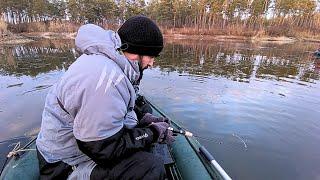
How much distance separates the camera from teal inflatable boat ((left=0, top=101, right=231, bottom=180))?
7.75 feet

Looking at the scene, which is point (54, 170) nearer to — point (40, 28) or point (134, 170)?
point (134, 170)

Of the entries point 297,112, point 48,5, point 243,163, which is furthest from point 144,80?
point 48,5

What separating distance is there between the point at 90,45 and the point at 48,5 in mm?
55374

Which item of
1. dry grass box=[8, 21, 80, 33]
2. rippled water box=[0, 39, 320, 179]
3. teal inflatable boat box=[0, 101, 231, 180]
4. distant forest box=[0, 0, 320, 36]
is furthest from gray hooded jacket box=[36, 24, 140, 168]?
distant forest box=[0, 0, 320, 36]

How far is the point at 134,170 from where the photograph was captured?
1767 mm

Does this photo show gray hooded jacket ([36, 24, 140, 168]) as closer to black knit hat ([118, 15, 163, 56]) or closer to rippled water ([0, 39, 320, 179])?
black knit hat ([118, 15, 163, 56])

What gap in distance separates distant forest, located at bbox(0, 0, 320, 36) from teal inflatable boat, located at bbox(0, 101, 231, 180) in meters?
46.6

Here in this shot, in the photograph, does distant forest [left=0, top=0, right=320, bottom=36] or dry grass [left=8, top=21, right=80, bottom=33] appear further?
distant forest [left=0, top=0, right=320, bottom=36]

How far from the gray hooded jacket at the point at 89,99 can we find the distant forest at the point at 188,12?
47573 mm

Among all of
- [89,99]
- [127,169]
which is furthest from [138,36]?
[127,169]

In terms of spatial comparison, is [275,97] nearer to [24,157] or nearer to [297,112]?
[297,112]

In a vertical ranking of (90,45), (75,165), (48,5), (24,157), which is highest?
(48,5)

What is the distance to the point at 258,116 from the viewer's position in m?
6.08

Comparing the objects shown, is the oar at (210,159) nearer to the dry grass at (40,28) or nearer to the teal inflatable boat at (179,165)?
the teal inflatable boat at (179,165)
